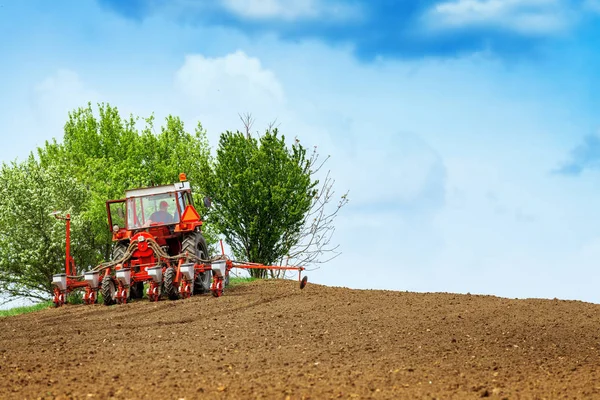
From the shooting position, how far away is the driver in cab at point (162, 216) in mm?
20500

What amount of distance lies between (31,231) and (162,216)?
937 cm

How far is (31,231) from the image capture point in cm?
2797

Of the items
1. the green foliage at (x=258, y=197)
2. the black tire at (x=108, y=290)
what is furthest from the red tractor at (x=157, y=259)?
the green foliage at (x=258, y=197)

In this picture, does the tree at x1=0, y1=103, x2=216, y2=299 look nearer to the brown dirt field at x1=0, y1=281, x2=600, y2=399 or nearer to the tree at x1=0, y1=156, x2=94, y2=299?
the tree at x1=0, y1=156, x2=94, y2=299

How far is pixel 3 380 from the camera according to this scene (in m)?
9.84

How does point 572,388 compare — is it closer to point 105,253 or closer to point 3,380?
point 3,380

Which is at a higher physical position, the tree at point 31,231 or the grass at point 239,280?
the tree at point 31,231

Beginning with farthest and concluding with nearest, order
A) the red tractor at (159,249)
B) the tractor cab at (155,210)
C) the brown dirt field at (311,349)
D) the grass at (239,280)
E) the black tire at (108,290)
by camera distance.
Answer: the grass at (239,280) → the tractor cab at (155,210) → the black tire at (108,290) → the red tractor at (159,249) → the brown dirt field at (311,349)

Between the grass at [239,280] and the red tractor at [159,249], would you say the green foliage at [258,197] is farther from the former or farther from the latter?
the red tractor at [159,249]

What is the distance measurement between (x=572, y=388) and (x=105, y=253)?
25.5 meters

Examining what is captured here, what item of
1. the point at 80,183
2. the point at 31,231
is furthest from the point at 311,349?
the point at 80,183

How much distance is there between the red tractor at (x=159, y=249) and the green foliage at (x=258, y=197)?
5.10 meters

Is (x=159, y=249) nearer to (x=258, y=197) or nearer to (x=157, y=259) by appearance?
(x=157, y=259)

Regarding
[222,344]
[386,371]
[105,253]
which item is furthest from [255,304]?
[105,253]
